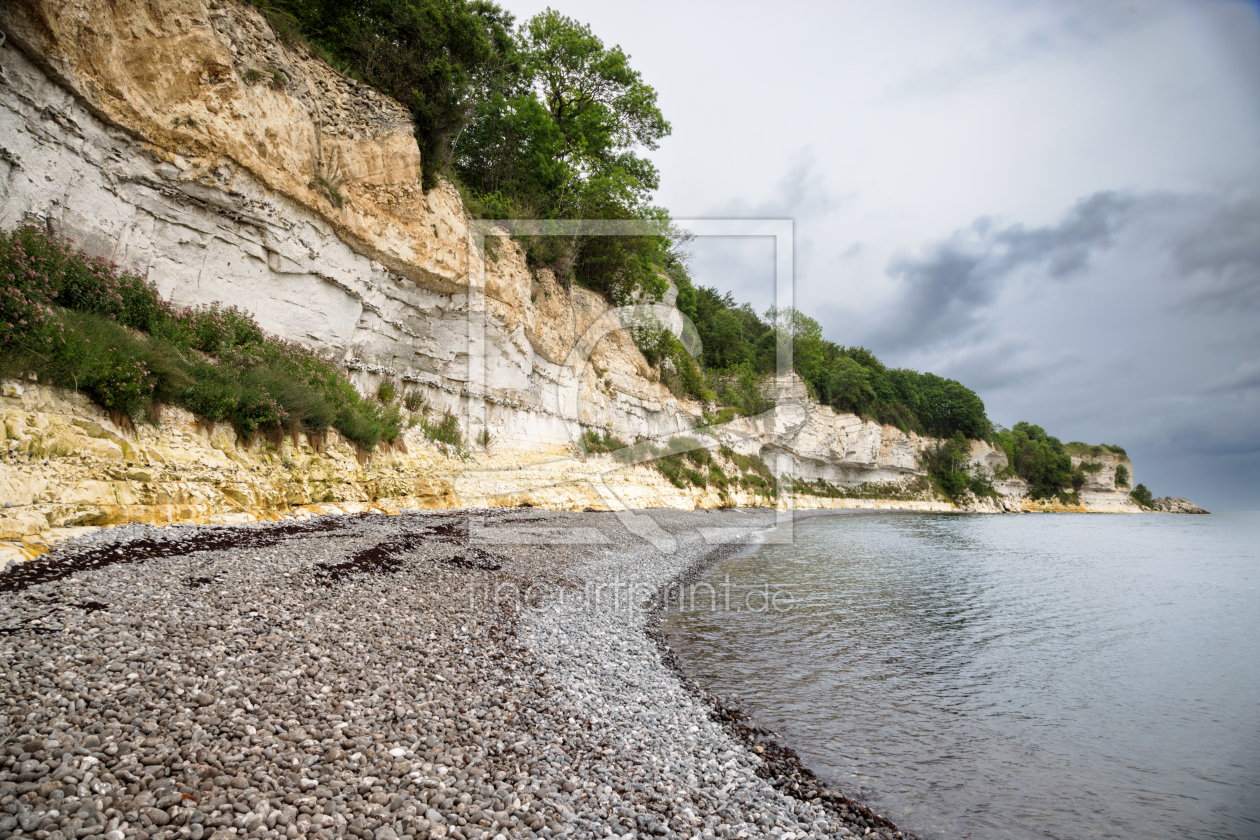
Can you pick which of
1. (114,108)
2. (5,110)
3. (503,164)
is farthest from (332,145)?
(503,164)

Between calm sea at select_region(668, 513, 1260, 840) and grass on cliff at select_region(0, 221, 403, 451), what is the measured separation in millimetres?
8927

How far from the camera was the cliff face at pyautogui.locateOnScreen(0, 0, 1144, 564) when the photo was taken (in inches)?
304

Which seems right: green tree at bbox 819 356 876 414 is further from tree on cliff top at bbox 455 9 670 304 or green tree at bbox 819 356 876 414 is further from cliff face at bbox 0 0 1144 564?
cliff face at bbox 0 0 1144 564

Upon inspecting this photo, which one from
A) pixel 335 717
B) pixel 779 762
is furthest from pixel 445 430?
pixel 779 762

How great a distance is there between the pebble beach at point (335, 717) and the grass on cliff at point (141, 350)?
2.37 metres

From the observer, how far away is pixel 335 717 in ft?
11.8

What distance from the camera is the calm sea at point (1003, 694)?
4402mm

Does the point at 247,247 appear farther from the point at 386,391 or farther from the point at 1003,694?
the point at 1003,694

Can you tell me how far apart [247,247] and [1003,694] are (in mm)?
16352

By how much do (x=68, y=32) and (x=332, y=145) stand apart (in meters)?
6.19

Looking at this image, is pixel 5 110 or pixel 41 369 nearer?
pixel 41 369

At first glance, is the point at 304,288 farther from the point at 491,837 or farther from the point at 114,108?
the point at 491,837

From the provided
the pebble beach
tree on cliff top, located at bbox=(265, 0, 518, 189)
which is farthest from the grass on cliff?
tree on cliff top, located at bbox=(265, 0, 518, 189)

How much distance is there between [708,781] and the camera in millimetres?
3963
